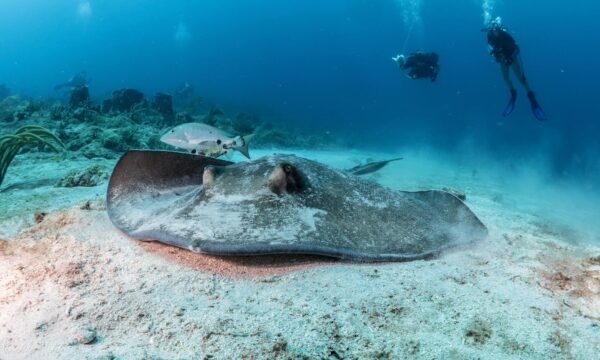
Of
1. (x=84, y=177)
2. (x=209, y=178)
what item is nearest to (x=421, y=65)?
(x=84, y=177)

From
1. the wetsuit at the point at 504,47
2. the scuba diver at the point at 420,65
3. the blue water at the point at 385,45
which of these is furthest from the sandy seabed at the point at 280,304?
Answer: the blue water at the point at 385,45

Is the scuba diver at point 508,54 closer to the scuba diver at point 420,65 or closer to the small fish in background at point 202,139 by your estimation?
the scuba diver at point 420,65

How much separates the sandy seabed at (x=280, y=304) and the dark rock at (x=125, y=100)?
15716 millimetres

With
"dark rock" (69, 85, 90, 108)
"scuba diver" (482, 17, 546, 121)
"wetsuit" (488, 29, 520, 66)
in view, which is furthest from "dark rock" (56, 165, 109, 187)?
"wetsuit" (488, 29, 520, 66)

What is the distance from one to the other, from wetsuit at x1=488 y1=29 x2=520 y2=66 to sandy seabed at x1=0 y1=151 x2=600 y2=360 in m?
11.1

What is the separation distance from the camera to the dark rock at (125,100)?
55.5ft

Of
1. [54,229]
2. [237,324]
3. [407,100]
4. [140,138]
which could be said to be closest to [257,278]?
[237,324]

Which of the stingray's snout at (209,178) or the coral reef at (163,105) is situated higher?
the stingray's snout at (209,178)

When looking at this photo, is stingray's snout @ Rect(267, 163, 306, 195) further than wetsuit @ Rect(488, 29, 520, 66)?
No

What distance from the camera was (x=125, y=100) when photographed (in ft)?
56.2

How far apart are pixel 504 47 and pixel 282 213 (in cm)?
1282

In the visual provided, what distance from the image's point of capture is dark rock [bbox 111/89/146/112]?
1692cm

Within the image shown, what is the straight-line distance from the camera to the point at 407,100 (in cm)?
10444

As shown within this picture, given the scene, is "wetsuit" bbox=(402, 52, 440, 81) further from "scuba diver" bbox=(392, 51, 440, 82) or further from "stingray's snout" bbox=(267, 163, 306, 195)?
"stingray's snout" bbox=(267, 163, 306, 195)
